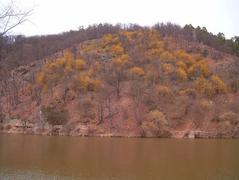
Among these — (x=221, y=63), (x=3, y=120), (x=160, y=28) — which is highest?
(x=160, y=28)

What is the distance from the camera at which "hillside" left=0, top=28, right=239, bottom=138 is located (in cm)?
8250

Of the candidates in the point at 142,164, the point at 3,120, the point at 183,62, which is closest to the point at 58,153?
the point at 142,164

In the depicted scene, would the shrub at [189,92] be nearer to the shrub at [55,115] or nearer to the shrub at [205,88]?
the shrub at [205,88]

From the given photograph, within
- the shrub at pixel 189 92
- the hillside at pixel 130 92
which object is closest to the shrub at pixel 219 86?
the hillside at pixel 130 92

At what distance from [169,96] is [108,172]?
55.0m

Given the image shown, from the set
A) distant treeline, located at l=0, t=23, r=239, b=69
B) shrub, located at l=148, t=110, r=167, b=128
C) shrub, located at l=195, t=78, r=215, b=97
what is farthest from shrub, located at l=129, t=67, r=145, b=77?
distant treeline, located at l=0, t=23, r=239, b=69

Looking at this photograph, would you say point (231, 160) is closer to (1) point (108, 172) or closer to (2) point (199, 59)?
(1) point (108, 172)

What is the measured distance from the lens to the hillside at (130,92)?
3248 inches

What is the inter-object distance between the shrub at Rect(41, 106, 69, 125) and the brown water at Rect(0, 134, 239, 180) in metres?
31.9

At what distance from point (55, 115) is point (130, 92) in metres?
18.0

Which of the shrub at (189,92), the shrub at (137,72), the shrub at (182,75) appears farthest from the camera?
the shrub at (137,72)

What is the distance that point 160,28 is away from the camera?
13238 centimetres

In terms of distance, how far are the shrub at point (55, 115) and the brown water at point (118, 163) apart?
105 ft

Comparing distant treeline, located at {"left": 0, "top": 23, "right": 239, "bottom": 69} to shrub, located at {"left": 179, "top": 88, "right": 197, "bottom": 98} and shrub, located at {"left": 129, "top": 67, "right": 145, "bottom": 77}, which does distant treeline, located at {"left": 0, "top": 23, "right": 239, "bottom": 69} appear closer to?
shrub, located at {"left": 129, "top": 67, "right": 145, "bottom": 77}
